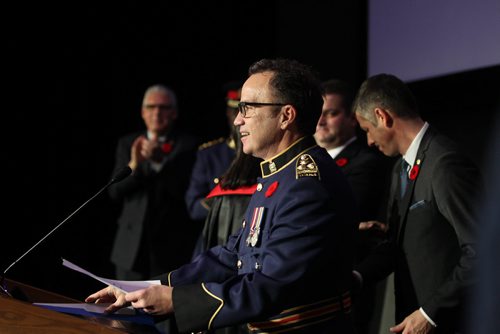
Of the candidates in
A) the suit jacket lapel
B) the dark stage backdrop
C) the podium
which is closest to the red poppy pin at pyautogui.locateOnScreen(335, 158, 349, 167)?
the suit jacket lapel

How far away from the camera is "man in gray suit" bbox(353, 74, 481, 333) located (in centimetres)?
218

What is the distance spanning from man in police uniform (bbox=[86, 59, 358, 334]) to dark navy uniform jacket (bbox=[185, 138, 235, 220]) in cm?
142

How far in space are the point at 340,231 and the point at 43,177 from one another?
344 centimetres

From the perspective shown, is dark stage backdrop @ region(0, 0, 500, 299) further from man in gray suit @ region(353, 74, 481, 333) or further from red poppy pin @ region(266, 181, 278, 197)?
red poppy pin @ region(266, 181, 278, 197)

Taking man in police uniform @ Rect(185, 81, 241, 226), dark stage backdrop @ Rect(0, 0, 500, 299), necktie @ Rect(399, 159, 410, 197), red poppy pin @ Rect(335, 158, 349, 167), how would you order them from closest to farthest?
necktie @ Rect(399, 159, 410, 197)
red poppy pin @ Rect(335, 158, 349, 167)
man in police uniform @ Rect(185, 81, 241, 226)
dark stage backdrop @ Rect(0, 0, 500, 299)

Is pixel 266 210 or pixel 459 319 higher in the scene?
pixel 266 210

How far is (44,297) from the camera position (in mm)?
2111

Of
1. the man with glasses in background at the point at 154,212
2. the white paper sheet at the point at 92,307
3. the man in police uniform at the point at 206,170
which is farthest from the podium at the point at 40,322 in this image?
the man with glasses in background at the point at 154,212

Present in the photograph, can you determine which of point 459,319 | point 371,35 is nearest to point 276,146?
point 459,319

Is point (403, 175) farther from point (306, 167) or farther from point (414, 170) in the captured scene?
point (306, 167)

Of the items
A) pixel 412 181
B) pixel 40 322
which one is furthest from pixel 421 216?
pixel 40 322

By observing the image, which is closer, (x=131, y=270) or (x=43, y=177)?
(x=131, y=270)

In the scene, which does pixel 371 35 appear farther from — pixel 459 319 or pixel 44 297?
pixel 44 297

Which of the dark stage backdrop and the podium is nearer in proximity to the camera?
the podium
